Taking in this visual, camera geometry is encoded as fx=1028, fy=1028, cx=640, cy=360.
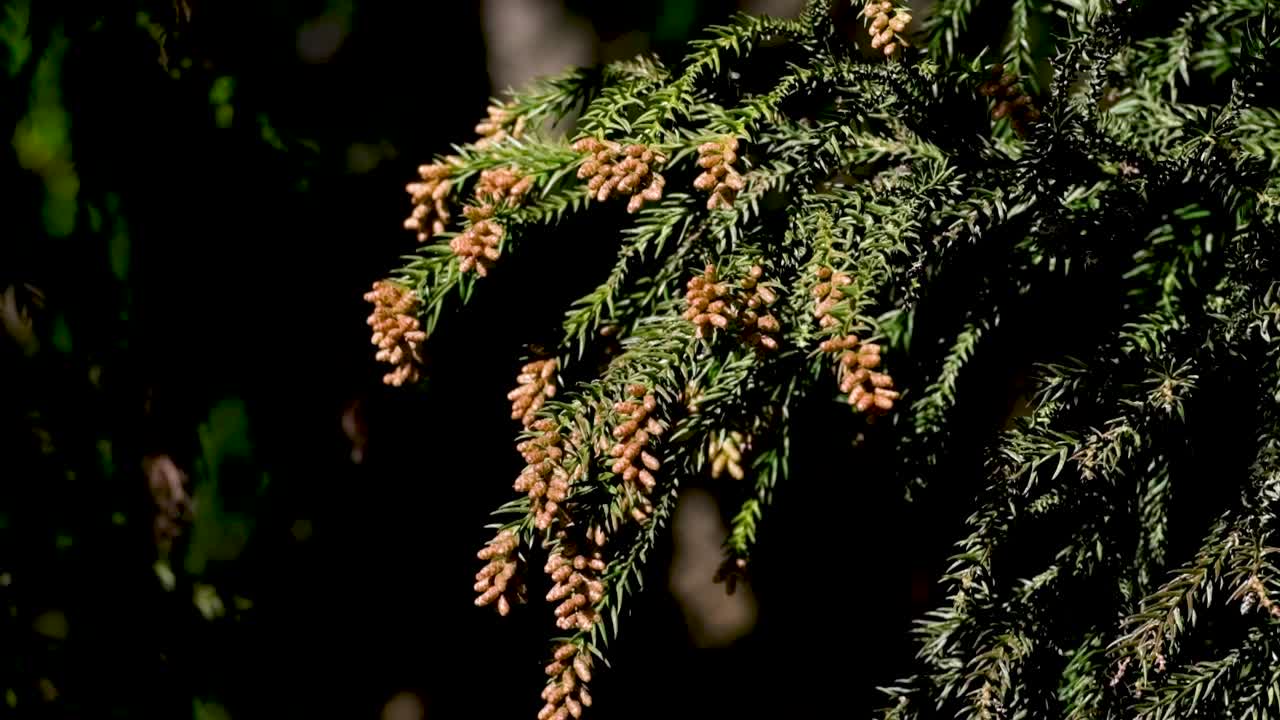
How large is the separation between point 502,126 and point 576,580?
446 mm

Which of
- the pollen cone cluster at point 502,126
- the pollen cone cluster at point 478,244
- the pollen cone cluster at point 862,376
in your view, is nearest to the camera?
the pollen cone cluster at point 862,376

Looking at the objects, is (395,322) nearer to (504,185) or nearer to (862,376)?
(504,185)

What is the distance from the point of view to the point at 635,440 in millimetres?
775

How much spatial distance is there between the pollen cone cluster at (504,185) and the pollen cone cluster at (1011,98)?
1.34 ft

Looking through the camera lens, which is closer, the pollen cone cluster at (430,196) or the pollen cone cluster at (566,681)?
the pollen cone cluster at (566,681)

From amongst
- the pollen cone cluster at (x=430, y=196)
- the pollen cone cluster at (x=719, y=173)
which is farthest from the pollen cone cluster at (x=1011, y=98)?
the pollen cone cluster at (x=430, y=196)

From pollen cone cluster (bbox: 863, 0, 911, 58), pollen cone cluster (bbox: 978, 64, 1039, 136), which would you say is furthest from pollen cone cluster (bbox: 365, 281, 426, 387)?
pollen cone cluster (bbox: 978, 64, 1039, 136)


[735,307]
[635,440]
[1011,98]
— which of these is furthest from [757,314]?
[1011,98]

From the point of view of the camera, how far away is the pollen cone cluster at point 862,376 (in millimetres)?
722

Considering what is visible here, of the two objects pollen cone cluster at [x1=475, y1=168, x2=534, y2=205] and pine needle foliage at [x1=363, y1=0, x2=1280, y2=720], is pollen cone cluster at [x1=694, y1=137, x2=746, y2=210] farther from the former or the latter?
pollen cone cluster at [x1=475, y1=168, x2=534, y2=205]

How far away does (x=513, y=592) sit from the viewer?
0.81m

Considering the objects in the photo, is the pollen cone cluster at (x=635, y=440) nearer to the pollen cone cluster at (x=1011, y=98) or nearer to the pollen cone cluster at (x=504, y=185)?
the pollen cone cluster at (x=504, y=185)

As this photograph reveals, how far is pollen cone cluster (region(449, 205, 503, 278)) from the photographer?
83cm

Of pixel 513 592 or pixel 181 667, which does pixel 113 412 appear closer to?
pixel 181 667
